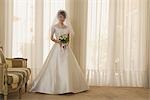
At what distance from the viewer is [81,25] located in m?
6.66

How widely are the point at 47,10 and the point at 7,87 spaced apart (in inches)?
96.3

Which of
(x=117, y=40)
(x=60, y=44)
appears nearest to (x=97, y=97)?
(x=60, y=44)

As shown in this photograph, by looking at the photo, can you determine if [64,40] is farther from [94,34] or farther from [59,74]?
[94,34]

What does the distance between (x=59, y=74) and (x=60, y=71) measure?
6cm

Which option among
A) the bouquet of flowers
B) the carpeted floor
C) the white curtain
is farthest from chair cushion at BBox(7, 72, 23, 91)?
the white curtain

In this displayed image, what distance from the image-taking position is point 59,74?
18.9 feet

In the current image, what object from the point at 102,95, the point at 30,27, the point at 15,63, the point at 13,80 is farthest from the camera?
the point at 30,27

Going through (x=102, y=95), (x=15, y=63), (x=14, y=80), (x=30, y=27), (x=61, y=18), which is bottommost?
(x=102, y=95)

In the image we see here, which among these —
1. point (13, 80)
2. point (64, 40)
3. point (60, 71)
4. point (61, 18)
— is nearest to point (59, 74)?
point (60, 71)

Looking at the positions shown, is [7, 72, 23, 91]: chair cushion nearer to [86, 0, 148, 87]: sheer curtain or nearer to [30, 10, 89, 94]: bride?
[30, 10, 89, 94]: bride

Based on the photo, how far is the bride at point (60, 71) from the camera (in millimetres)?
5688

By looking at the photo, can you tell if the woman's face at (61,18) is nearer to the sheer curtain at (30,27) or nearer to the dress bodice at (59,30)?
the dress bodice at (59,30)

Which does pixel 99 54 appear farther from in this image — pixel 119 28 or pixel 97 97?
pixel 97 97

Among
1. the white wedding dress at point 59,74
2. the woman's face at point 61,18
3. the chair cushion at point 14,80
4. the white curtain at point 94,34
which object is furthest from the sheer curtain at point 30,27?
the chair cushion at point 14,80
